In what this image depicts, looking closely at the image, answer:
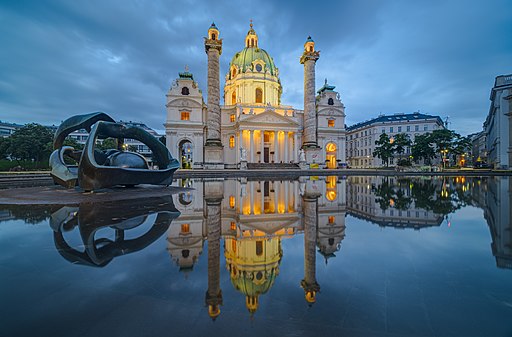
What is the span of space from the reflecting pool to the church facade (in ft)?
115

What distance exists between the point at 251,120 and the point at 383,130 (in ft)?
150

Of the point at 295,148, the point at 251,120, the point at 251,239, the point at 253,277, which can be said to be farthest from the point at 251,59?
the point at 253,277

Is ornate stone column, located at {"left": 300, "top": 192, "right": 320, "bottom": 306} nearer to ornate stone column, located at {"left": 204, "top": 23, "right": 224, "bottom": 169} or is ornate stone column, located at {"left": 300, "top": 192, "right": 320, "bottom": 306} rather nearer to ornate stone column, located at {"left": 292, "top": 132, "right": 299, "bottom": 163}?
ornate stone column, located at {"left": 204, "top": 23, "right": 224, "bottom": 169}

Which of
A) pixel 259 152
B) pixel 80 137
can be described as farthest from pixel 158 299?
pixel 80 137

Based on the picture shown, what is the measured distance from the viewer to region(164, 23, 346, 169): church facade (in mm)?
43062

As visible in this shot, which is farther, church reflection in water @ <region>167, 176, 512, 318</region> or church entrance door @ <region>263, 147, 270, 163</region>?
church entrance door @ <region>263, 147, 270, 163</region>

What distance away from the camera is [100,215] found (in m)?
6.77

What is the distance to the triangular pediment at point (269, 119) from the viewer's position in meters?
48.4

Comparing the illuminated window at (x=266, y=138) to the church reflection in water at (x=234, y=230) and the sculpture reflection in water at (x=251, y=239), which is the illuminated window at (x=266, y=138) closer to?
the church reflection in water at (x=234, y=230)

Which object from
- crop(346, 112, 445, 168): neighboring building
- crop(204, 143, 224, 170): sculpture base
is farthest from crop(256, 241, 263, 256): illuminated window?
crop(346, 112, 445, 168): neighboring building

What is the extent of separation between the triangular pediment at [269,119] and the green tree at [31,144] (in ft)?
119

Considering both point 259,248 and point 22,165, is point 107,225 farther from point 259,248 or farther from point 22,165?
point 22,165

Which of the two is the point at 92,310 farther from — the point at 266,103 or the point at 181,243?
the point at 266,103

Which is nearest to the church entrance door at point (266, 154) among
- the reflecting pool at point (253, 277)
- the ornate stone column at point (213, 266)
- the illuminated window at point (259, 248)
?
the ornate stone column at point (213, 266)
